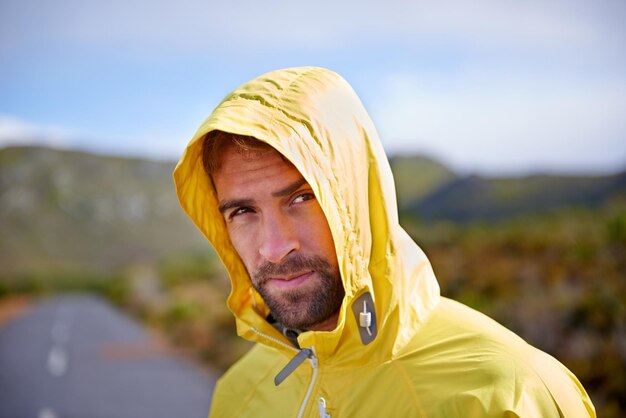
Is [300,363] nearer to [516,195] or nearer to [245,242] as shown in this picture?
[245,242]

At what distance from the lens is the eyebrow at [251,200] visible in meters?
1.97

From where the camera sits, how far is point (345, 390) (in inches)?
71.4

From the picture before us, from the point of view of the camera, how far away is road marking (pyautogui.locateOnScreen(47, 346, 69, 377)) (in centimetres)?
1539

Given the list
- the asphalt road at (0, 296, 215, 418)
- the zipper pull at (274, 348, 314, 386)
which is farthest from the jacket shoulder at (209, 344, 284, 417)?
the asphalt road at (0, 296, 215, 418)

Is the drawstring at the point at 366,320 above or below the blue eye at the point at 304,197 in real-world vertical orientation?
below

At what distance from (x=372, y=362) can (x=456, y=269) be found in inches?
468

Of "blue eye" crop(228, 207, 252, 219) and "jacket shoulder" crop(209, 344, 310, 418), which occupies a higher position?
"blue eye" crop(228, 207, 252, 219)

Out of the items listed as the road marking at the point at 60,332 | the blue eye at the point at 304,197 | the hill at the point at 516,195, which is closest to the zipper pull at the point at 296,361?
the blue eye at the point at 304,197

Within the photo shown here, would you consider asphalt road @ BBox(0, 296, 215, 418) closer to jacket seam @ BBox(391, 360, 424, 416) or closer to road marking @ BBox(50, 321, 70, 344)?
road marking @ BBox(50, 321, 70, 344)

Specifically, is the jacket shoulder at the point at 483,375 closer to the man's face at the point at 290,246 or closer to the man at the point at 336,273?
the man at the point at 336,273

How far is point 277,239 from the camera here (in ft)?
6.36

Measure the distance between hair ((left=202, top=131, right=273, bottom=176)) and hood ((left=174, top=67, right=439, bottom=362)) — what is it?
115 millimetres

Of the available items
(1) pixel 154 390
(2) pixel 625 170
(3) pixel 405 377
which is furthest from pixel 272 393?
(2) pixel 625 170

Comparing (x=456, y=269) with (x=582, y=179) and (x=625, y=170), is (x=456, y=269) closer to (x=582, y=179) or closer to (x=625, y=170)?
(x=625, y=170)
